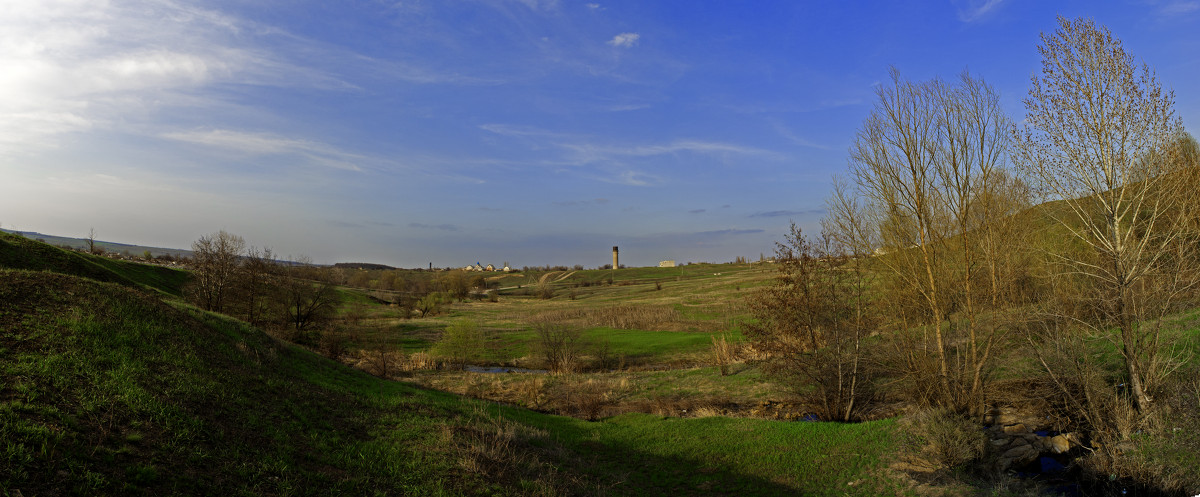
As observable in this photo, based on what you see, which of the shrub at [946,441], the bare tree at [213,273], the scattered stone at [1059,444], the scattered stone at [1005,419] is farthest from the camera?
the bare tree at [213,273]

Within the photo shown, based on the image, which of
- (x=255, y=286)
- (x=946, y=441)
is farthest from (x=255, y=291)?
(x=946, y=441)

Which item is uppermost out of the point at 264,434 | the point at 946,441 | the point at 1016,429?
the point at 264,434

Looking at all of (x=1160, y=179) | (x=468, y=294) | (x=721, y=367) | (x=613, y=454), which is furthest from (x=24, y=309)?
(x=468, y=294)

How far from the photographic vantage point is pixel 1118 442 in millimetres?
12359

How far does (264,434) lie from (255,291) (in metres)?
40.5

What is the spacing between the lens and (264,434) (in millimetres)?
10266

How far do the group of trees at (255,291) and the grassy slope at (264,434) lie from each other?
2669 centimetres

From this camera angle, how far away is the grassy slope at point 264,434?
25.2ft

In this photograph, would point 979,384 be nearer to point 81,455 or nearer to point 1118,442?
point 1118,442

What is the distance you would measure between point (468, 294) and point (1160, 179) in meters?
113

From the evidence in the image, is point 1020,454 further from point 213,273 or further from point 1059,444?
point 213,273

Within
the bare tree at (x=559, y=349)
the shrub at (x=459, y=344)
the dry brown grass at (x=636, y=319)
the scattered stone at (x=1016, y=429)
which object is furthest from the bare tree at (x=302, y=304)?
the scattered stone at (x=1016, y=429)

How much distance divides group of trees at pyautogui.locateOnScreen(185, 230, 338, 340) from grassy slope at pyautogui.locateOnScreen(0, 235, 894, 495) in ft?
87.6

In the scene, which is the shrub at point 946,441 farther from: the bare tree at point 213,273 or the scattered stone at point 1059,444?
the bare tree at point 213,273
